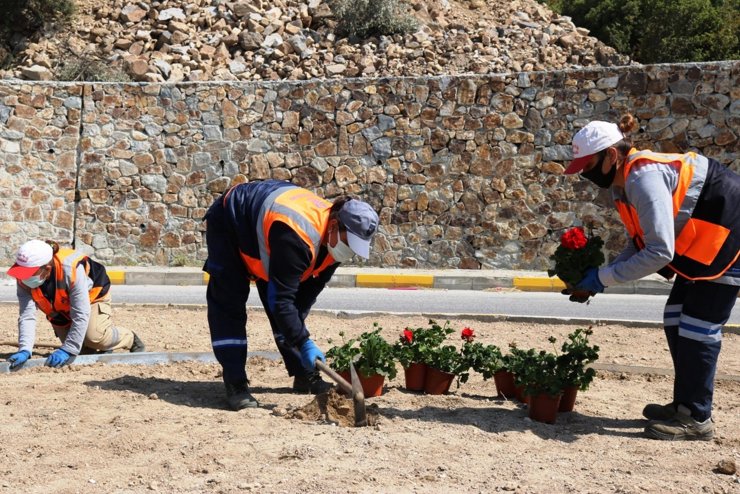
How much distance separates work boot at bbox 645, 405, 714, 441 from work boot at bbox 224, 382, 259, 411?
2.35 m

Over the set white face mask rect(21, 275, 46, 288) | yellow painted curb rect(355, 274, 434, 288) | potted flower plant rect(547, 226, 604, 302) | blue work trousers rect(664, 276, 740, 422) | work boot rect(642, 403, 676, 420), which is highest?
potted flower plant rect(547, 226, 604, 302)

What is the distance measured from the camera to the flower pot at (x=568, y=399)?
221 inches

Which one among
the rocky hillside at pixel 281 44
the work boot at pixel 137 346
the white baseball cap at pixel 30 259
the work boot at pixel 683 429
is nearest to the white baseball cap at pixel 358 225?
the work boot at pixel 683 429

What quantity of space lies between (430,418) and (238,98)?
984 cm

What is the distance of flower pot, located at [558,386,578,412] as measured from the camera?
5.62 m

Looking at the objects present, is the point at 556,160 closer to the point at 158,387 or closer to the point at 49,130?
the point at 49,130

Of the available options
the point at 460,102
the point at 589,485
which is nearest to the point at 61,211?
the point at 460,102

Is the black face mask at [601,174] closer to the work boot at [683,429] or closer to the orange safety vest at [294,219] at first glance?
the work boot at [683,429]

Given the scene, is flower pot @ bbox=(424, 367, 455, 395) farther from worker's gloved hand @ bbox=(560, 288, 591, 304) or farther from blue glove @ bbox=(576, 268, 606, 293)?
blue glove @ bbox=(576, 268, 606, 293)

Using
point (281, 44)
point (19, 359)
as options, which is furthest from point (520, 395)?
point (281, 44)

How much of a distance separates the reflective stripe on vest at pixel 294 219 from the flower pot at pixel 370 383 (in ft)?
2.49

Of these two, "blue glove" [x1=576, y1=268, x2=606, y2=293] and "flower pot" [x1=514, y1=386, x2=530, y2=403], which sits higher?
"blue glove" [x1=576, y1=268, x2=606, y2=293]

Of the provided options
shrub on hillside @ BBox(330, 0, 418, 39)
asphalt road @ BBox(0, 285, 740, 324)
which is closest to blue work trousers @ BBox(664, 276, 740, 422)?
asphalt road @ BBox(0, 285, 740, 324)

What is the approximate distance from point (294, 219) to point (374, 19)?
15.1 meters
